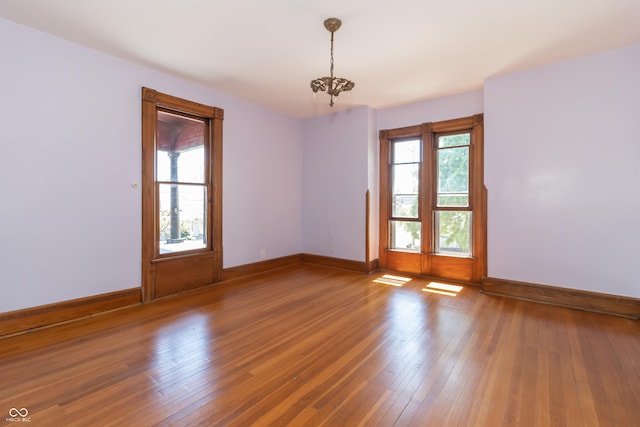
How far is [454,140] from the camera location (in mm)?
4699

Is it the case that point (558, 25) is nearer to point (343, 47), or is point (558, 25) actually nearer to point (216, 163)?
point (343, 47)

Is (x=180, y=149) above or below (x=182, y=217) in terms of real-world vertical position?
above

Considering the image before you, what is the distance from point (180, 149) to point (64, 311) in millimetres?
2299

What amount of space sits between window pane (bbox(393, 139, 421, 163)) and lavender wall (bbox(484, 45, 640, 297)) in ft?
3.79

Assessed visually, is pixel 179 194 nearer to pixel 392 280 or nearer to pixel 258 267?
pixel 258 267

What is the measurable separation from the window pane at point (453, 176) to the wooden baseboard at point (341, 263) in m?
1.58

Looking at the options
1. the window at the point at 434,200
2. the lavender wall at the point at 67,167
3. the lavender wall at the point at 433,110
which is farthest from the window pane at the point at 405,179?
the lavender wall at the point at 67,167

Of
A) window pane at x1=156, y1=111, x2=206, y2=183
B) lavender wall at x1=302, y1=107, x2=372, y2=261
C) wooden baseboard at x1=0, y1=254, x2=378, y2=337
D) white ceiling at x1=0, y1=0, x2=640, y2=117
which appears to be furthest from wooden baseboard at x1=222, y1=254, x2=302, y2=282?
white ceiling at x1=0, y1=0, x2=640, y2=117

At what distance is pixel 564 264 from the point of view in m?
3.58

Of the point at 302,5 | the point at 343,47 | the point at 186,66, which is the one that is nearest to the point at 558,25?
the point at 343,47

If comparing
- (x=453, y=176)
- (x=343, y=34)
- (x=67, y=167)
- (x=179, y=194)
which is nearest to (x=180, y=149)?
(x=179, y=194)

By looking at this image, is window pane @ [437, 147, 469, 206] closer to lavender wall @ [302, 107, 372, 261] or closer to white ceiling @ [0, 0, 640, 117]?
white ceiling @ [0, 0, 640, 117]

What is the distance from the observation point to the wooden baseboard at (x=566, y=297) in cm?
321

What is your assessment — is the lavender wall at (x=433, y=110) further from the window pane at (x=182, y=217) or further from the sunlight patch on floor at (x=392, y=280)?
the window pane at (x=182, y=217)
